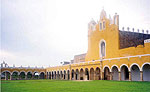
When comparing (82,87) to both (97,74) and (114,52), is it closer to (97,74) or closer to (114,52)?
(114,52)

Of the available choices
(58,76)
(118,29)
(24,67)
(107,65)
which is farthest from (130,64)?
(24,67)

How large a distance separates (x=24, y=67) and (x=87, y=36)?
80.5ft

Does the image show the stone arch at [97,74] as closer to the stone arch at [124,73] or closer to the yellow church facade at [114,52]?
the yellow church facade at [114,52]

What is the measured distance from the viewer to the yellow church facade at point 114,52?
94.3 feet

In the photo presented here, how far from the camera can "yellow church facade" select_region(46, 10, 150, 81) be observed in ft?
94.3

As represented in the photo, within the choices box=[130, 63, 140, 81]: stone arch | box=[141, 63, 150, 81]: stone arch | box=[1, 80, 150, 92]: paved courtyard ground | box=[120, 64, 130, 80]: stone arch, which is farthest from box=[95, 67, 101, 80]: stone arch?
box=[1, 80, 150, 92]: paved courtyard ground

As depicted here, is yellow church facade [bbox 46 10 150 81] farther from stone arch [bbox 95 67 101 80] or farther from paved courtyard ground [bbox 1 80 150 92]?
paved courtyard ground [bbox 1 80 150 92]

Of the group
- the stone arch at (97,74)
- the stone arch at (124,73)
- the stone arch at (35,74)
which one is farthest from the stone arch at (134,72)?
the stone arch at (35,74)

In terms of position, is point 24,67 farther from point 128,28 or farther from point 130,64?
point 130,64

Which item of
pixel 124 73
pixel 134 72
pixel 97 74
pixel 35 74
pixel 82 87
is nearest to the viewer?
pixel 82 87

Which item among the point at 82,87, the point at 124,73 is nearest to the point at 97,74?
the point at 124,73

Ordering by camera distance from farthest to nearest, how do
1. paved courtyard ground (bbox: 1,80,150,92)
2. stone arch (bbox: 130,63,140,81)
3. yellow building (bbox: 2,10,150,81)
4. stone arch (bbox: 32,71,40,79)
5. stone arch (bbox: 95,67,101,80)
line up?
stone arch (bbox: 32,71,40,79), stone arch (bbox: 95,67,101,80), stone arch (bbox: 130,63,140,81), yellow building (bbox: 2,10,150,81), paved courtyard ground (bbox: 1,80,150,92)

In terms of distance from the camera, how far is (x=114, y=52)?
35.0 m

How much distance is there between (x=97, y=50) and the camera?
1570 inches
